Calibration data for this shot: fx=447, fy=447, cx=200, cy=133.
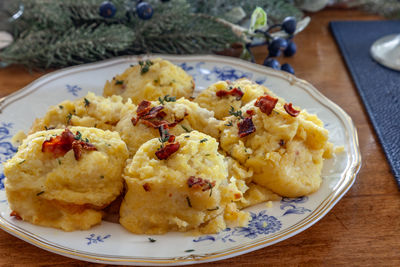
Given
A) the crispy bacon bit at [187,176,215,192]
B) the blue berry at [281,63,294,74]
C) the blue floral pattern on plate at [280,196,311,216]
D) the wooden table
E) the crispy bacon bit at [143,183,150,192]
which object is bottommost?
the wooden table

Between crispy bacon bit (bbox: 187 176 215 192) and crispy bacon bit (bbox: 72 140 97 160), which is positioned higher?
crispy bacon bit (bbox: 72 140 97 160)

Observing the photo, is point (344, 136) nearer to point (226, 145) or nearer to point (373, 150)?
point (373, 150)

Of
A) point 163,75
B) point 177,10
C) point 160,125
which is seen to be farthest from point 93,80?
point 160,125

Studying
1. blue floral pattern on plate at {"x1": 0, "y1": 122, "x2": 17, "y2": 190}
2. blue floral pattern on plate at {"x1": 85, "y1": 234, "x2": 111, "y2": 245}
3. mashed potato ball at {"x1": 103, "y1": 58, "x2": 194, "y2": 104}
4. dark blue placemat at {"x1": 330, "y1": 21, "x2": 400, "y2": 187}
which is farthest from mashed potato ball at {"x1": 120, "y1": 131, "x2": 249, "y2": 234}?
dark blue placemat at {"x1": 330, "y1": 21, "x2": 400, "y2": 187}

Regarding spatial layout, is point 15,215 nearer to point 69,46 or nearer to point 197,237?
point 197,237

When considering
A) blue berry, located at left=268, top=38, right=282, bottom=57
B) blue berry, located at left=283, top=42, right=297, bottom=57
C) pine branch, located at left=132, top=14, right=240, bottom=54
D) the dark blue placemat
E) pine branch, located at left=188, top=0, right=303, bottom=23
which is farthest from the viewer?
pine branch, located at left=188, top=0, right=303, bottom=23

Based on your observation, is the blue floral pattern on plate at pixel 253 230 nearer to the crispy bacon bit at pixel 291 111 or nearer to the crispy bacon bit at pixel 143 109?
the crispy bacon bit at pixel 291 111

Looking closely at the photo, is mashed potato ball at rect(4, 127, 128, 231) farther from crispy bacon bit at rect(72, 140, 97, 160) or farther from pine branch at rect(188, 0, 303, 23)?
pine branch at rect(188, 0, 303, 23)
